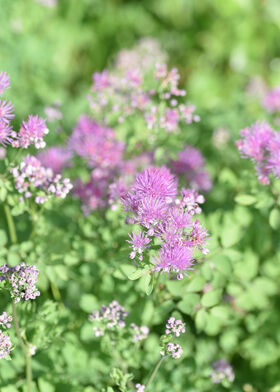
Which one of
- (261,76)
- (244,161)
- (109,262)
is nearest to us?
(109,262)

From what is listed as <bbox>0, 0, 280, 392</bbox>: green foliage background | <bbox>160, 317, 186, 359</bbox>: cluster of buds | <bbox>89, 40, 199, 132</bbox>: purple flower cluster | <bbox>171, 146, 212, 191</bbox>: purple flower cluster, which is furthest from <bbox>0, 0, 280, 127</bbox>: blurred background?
<bbox>160, 317, 186, 359</bbox>: cluster of buds

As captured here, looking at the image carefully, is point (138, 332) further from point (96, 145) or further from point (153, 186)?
point (96, 145)

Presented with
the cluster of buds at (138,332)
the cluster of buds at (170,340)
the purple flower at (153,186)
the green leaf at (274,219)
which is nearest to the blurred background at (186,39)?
the green leaf at (274,219)

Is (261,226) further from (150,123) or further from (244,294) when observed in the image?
(150,123)

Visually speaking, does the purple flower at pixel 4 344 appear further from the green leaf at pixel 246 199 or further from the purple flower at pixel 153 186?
the green leaf at pixel 246 199

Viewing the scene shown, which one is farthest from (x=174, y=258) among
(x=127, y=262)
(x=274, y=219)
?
(x=274, y=219)

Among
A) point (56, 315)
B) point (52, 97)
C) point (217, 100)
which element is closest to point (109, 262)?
point (56, 315)
